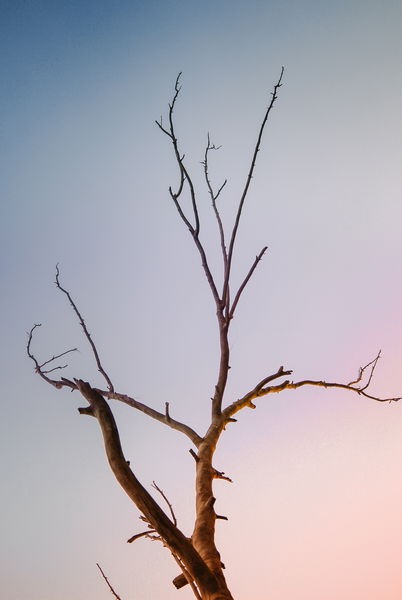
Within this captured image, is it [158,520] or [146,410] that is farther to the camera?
[146,410]

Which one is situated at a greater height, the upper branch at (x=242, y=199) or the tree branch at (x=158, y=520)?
the upper branch at (x=242, y=199)

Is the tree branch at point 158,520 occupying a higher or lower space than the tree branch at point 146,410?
lower

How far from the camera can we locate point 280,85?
4086 millimetres

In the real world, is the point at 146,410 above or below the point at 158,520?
above

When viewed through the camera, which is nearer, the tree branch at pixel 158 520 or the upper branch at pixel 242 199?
the tree branch at pixel 158 520

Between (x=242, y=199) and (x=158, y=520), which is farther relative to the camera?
(x=242, y=199)

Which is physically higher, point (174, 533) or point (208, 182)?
point (208, 182)

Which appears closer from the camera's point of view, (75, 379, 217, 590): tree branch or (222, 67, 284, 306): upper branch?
(75, 379, 217, 590): tree branch

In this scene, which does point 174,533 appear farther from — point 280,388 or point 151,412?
point 280,388

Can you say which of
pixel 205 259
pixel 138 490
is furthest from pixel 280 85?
pixel 138 490

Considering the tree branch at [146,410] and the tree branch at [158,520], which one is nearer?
the tree branch at [158,520]

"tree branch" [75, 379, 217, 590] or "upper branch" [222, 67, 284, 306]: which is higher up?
"upper branch" [222, 67, 284, 306]

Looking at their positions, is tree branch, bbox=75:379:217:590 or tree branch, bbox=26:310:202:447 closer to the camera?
tree branch, bbox=75:379:217:590

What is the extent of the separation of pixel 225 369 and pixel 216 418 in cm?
44
